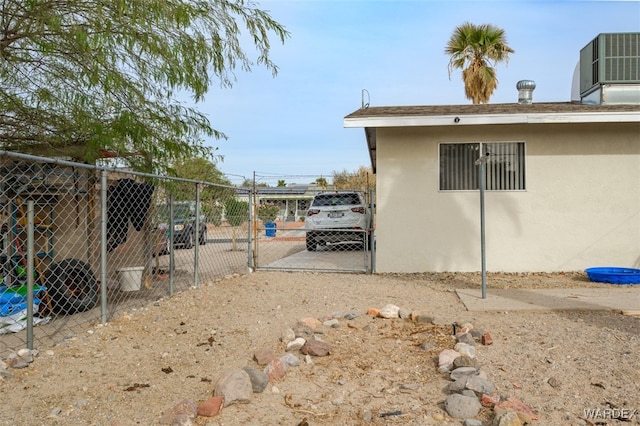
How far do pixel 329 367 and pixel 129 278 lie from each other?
452cm

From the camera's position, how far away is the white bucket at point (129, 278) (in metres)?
7.92

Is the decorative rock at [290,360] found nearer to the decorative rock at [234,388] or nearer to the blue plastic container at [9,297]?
the decorative rock at [234,388]

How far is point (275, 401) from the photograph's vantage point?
12.5 ft

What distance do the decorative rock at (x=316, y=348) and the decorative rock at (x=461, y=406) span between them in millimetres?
1392

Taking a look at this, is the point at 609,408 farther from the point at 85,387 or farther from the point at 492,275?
the point at 492,275

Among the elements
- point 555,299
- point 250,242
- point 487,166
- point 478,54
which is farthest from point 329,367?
point 478,54

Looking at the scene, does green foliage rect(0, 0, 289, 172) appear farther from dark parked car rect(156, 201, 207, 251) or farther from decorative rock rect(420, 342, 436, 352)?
decorative rock rect(420, 342, 436, 352)

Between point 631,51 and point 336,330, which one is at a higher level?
point 631,51

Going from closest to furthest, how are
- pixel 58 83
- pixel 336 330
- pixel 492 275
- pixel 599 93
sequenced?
pixel 336 330
pixel 58 83
pixel 492 275
pixel 599 93

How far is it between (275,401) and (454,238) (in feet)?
22.9

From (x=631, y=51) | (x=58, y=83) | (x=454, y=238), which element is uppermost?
(x=631, y=51)

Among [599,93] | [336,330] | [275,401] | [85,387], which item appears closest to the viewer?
[275,401]

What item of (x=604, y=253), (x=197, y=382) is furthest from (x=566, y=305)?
(x=197, y=382)

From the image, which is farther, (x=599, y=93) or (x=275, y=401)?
(x=599, y=93)
